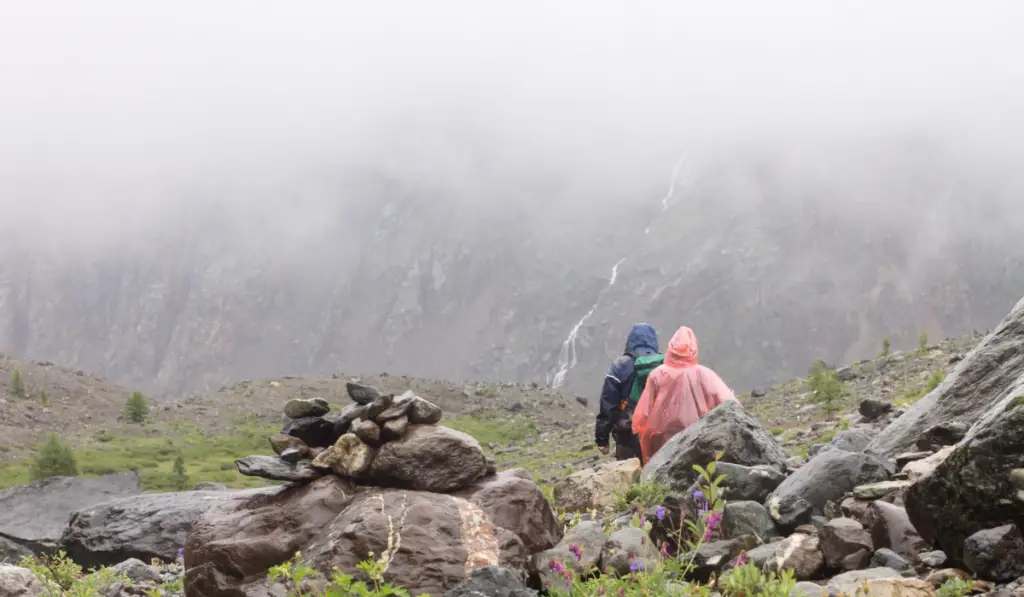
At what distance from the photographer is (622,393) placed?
1278cm

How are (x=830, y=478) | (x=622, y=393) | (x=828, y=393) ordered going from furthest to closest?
(x=828, y=393) < (x=622, y=393) < (x=830, y=478)

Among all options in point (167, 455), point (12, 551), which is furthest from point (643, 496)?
point (167, 455)

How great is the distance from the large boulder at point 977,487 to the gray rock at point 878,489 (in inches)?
53.3

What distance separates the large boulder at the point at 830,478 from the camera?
7.84 m

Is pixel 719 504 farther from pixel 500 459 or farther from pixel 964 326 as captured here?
pixel 964 326

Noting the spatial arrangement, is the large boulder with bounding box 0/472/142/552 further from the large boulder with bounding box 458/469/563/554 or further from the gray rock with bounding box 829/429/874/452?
the gray rock with bounding box 829/429/874/452

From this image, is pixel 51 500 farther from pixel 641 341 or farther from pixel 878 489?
pixel 878 489

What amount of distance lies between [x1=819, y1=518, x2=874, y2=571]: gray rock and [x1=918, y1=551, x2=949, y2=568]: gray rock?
47 centimetres

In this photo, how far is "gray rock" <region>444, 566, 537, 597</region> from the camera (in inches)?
217

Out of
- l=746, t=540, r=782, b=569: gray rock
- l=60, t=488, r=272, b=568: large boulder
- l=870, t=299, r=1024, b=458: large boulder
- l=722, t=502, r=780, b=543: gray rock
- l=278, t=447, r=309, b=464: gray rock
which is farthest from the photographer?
l=60, t=488, r=272, b=568: large boulder

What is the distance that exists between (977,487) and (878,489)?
6.41 feet

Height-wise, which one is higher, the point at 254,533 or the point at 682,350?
the point at 682,350

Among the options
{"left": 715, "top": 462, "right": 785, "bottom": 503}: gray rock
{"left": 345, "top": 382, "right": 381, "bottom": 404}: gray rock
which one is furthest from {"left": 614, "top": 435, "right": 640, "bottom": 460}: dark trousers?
{"left": 345, "top": 382, "right": 381, "bottom": 404}: gray rock

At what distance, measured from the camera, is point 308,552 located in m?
6.97
